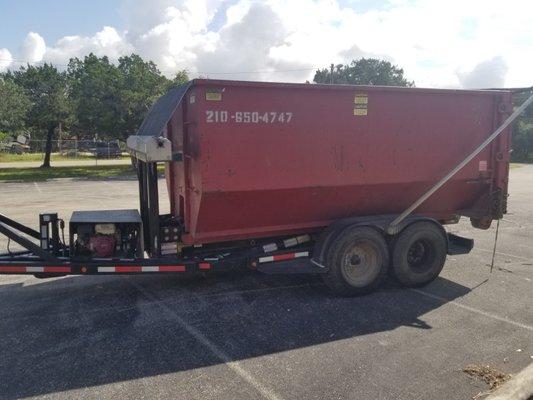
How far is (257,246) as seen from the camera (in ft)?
21.4

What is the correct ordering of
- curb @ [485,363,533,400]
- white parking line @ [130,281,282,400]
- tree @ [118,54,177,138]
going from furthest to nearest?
1. tree @ [118,54,177,138]
2. white parking line @ [130,281,282,400]
3. curb @ [485,363,533,400]

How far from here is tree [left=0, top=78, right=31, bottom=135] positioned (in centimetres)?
2552

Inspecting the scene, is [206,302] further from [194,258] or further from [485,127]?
[485,127]

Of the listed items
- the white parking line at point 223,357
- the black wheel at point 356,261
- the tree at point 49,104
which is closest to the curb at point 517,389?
the white parking line at point 223,357

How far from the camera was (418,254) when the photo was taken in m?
7.15

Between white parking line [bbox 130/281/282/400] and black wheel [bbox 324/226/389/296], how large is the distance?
6.59ft

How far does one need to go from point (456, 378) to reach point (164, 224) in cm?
390

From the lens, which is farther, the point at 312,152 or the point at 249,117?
the point at 312,152

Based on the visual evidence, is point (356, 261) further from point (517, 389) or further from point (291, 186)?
point (517, 389)

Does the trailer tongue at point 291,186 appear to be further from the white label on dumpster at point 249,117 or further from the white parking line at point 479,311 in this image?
the white parking line at point 479,311

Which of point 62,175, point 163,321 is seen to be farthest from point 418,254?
point 62,175

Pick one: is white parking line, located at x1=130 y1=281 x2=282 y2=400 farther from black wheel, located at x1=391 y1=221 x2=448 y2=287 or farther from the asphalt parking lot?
black wheel, located at x1=391 y1=221 x2=448 y2=287

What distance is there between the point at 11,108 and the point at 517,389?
28091 millimetres

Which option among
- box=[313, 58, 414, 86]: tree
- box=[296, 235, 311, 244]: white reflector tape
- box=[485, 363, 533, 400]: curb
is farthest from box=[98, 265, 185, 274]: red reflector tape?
box=[313, 58, 414, 86]: tree
